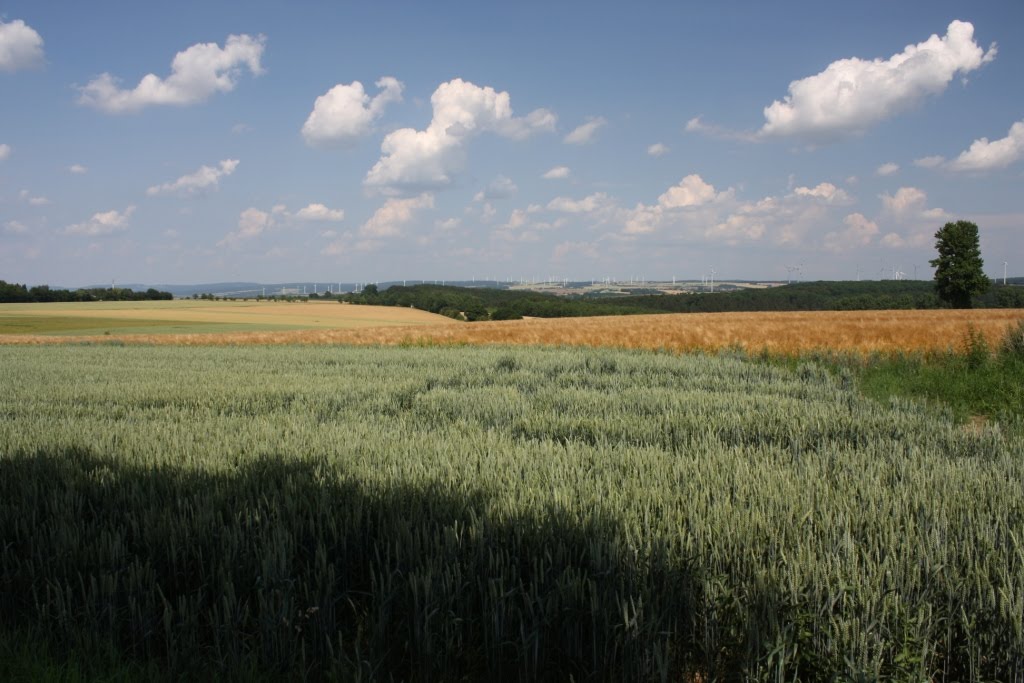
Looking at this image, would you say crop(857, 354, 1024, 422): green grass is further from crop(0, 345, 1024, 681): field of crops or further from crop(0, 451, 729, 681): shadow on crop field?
crop(0, 451, 729, 681): shadow on crop field

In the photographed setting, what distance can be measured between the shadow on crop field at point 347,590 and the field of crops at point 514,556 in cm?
2

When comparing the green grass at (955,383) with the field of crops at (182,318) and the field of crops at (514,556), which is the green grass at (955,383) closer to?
the field of crops at (514,556)

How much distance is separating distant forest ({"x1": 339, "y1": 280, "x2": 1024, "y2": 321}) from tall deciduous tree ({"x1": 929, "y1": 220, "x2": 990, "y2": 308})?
286cm

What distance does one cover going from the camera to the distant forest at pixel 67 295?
78875 mm

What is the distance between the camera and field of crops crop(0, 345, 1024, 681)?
8.60 ft

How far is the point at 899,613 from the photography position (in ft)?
8.77

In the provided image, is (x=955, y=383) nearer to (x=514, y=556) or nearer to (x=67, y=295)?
(x=514, y=556)

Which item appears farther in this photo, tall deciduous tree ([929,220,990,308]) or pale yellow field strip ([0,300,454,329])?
tall deciduous tree ([929,220,990,308])

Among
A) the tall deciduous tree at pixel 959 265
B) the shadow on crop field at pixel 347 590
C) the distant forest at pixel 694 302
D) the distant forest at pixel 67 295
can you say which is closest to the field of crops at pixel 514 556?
the shadow on crop field at pixel 347 590

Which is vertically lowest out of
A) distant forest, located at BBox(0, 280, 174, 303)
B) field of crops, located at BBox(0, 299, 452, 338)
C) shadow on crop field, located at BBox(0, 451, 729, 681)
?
shadow on crop field, located at BBox(0, 451, 729, 681)

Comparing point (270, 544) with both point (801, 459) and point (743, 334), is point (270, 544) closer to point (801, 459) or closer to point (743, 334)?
point (801, 459)

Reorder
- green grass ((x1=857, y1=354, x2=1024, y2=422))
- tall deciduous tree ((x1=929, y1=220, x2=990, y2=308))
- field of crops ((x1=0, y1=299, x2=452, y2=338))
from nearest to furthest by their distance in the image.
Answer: green grass ((x1=857, y1=354, x2=1024, y2=422)) → field of crops ((x1=0, y1=299, x2=452, y2=338)) → tall deciduous tree ((x1=929, y1=220, x2=990, y2=308))

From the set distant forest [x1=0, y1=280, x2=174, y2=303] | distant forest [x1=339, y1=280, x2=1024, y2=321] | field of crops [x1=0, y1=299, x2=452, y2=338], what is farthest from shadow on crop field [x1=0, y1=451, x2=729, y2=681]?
distant forest [x1=0, y1=280, x2=174, y2=303]

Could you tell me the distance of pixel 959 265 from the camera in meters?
72.2
